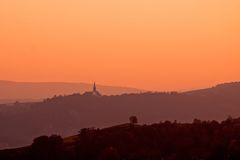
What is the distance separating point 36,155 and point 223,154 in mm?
44173

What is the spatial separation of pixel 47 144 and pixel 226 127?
42.3 meters

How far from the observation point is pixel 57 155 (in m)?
148

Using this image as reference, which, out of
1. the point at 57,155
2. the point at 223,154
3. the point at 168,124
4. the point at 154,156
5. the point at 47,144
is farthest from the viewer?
the point at 168,124

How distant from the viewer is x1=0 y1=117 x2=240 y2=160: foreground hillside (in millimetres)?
138250

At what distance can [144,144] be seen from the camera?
15175 cm

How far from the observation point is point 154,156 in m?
139

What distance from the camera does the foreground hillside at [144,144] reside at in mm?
138250

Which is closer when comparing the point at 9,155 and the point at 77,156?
the point at 77,156

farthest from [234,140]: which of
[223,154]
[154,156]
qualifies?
[154,156]

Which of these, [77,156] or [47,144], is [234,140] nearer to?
[77,156]

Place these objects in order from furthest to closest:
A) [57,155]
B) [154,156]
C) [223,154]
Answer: [57,155]
[154,156]
[223,154]

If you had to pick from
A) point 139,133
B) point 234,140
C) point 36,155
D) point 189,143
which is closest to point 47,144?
point 36,155

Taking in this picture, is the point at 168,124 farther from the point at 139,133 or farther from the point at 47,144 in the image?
the point at 47,144

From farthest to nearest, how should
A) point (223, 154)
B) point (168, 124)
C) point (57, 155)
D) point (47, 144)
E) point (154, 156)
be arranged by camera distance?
point (168, 124) → point (47, 144) → point (57, 155) → point (154, 156) → point (223, 154)
